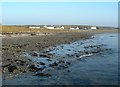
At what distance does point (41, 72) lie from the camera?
22719 millimetres

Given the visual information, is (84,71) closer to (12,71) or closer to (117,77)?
(117,77)

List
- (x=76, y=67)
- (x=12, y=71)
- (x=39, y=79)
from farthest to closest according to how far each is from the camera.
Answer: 1. (x=76, y=67)
2. (x=12, y=71)
3. (x=39, y=79)

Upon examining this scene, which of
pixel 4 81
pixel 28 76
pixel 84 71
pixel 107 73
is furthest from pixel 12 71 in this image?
pixel 107 73

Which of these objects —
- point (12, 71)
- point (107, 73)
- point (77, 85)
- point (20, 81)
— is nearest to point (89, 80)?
point (77, 85)

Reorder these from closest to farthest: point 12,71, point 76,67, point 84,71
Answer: point 12,71, point 84,71, point 76,67

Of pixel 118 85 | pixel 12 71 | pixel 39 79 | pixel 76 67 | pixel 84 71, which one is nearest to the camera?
pixel 118 85

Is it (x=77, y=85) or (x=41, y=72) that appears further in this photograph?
(x=41, y=72)

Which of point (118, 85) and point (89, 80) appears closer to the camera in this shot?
point (118, 85)

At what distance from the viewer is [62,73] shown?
22609 millimetres

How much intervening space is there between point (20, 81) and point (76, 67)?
856 centimetres

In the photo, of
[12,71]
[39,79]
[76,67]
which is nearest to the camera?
[39,79]

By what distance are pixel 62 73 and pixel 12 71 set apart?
4292 millimetres

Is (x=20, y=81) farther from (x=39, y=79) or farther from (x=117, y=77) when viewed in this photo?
(x=117, y=77)

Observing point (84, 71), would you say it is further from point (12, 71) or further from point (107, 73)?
point (12, 71)
